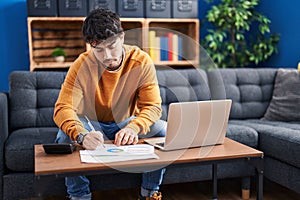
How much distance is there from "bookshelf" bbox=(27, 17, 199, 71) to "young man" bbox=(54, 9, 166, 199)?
1.35 meters

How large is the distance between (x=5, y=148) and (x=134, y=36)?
1693mm

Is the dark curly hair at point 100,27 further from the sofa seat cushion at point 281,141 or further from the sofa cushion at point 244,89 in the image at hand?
the sofa cushion at point 244,89

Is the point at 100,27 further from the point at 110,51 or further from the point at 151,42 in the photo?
the point at 151,42

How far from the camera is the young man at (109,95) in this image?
163 cm

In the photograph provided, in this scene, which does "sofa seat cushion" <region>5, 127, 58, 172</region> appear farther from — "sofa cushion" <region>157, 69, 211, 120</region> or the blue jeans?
"sofa cushion" <region>157, 69, 211, 120</region>

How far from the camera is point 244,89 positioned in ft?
8.89

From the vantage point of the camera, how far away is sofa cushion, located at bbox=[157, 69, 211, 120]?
2.54 meters

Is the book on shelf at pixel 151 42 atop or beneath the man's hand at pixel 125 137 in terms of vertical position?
atop

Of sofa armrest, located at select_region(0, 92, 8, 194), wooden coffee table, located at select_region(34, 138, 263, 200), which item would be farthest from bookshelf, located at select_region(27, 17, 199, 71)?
wooden coffee table, located at select_region(34, 138, 263, 200)

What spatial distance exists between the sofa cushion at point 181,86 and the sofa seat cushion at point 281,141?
413mm

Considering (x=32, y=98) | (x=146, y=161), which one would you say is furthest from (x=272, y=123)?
(x=32, y=98)

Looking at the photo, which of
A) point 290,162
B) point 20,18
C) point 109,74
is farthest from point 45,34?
point 290,162

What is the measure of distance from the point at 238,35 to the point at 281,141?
1.54 metres

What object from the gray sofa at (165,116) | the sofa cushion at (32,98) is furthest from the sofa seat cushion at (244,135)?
the sofa cushion at (32,98)
